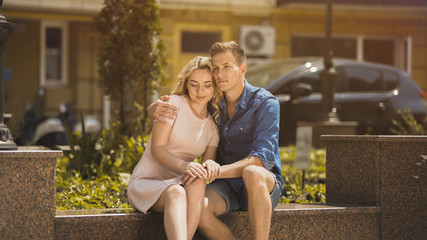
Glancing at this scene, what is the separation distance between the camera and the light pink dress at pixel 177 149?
181 inches

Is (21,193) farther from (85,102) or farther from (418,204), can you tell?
(85,102)

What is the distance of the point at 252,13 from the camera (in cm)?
1895

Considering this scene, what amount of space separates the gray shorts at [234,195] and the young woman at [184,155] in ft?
0.63

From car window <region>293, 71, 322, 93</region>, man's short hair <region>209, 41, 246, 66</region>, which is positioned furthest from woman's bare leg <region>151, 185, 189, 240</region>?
car window <region>293, 71, 322, 93</region>

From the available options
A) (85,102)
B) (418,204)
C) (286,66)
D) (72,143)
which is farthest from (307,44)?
(418,204)

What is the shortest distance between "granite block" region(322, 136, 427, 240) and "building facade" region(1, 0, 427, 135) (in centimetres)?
1265

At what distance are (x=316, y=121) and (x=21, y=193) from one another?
285 inches

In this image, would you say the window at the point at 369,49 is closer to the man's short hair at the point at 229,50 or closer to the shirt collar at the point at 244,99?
the shirt collar at the point at 244,99

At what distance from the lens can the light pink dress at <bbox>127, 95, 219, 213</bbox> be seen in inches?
181

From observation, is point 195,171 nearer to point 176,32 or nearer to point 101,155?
point 101,155

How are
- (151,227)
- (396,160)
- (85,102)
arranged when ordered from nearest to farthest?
(151,227) < (396,160) < (85,102)

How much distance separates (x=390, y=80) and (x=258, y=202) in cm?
779

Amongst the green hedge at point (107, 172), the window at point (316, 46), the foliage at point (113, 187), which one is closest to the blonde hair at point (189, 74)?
the foliage at point (113, 187)

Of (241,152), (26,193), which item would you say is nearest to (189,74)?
(241,152)
